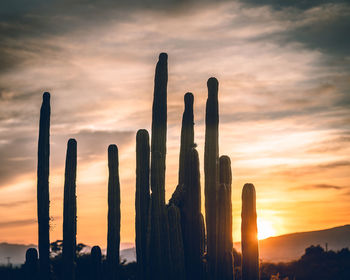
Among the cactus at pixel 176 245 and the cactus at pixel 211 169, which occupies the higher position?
the cactus at pixel 211 169

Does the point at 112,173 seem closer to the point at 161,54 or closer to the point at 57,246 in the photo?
the point at 161,54

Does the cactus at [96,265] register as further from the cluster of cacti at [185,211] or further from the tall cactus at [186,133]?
the tall cactus at [186,133]

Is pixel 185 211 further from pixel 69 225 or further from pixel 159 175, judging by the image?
pixel 69 225

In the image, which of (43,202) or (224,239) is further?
(43,202)

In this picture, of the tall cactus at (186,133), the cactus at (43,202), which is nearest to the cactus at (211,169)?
the tall cactus at (186,133)

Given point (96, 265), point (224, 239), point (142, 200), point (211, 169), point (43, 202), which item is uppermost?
point (211, 169)

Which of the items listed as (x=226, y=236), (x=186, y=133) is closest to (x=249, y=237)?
(x=226, y=236)

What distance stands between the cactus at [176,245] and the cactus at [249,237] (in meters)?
1.64

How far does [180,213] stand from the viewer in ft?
55.9

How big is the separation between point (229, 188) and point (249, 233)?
4.30 feet

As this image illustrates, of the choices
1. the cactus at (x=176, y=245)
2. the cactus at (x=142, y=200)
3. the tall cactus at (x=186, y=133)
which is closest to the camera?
the cactus at (x=176, y=245)

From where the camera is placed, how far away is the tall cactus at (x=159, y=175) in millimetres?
16625

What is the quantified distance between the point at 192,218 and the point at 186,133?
2.40m

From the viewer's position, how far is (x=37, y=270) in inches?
736
